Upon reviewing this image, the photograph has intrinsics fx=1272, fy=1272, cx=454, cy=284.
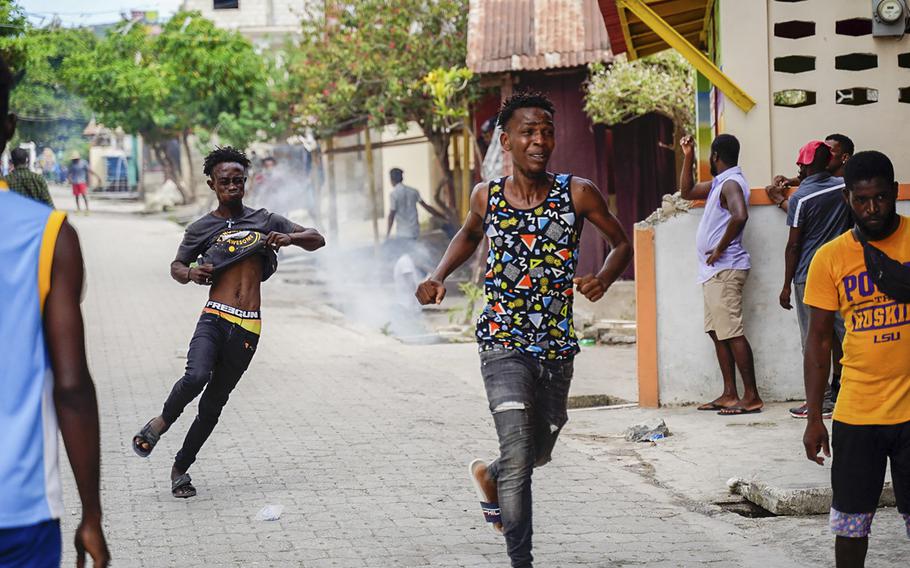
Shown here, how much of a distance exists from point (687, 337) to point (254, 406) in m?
3.41

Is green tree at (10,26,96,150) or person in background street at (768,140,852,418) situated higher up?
green tree at (10,26,96,150)

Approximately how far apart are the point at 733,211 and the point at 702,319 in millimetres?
924

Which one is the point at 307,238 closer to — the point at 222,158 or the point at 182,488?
the point at 222,158

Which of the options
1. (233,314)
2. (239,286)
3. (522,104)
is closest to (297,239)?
(239,286)

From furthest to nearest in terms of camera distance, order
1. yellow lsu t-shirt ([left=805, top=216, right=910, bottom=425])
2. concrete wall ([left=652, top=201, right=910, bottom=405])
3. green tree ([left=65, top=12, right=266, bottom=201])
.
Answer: green tree ([left=65, top=12, right=266, bottom=201])
concrete wall ([left=652, top=201, right=910, bottom=405])
yellow lsu t-shirt ([left=805, top=216, right=910, bottom=425])

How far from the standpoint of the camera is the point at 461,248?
528 centimetres

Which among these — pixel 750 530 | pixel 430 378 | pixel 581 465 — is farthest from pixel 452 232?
pixel 750 530

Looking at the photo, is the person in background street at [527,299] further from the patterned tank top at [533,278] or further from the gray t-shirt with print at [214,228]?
the gray t-shirt with print at [214,228]

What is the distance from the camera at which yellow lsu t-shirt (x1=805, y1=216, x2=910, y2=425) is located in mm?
4363

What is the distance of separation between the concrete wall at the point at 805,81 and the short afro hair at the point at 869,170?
15.7 feet

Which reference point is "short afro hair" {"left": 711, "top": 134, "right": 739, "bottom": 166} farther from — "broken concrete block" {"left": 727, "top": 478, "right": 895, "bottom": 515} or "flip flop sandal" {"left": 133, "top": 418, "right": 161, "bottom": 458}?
"flip flop sandal" {"left": 133, "top": 418, "right": 161, "bottom": 458}

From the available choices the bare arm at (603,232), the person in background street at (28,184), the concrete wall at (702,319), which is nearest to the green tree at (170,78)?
the person in background street at (28,184)

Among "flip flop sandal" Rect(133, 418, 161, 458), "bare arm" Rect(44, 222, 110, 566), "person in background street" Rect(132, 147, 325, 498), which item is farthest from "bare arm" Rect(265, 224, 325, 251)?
"bare arm" Rect(44, 222, 110, 566)

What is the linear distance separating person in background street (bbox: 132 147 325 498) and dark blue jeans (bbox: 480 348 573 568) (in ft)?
7.46
